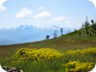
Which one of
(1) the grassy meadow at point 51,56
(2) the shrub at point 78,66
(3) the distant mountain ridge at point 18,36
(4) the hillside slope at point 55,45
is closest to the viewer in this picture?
(2) the shrub at point 78,66

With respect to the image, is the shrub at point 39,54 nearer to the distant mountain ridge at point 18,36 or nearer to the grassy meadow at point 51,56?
the grassy meadow at point 51,56

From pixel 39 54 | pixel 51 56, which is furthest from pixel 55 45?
pixel 39 54

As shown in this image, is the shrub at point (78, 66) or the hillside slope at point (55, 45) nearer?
the shrub at point (78, 66)

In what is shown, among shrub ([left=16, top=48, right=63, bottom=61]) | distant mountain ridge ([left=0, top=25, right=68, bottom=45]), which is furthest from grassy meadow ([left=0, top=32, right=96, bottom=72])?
distant mountain ridge ([left=0, top=25, right=68, bottom=45])

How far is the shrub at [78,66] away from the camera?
18.4m

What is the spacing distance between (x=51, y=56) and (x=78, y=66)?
1.73 metres

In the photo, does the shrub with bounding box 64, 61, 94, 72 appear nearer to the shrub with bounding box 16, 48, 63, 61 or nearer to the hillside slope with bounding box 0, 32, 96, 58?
the shrub with bounding box 16, 48, 63, 61

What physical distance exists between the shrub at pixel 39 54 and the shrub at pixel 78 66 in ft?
3.64

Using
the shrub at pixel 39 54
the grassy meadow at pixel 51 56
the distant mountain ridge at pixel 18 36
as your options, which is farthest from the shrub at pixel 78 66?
the distant mountain ridge at pixel 18 36

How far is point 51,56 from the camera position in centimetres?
1978

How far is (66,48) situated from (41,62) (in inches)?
68.2

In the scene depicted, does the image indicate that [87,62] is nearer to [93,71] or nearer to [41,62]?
[93,71]

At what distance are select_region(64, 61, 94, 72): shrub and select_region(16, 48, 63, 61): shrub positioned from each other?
1.11 m

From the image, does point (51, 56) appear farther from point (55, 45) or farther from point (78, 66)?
point (78, 66)
